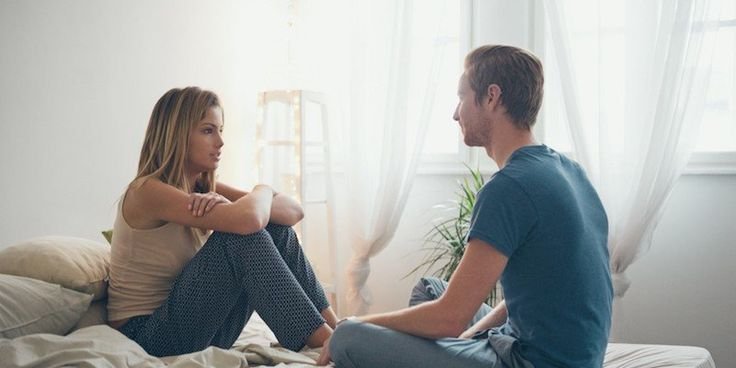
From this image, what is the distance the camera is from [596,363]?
Answer: 1852 millimetres

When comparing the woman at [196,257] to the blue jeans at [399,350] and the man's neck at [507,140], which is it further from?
the man's neck at [507,140]

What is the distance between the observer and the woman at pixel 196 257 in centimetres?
232

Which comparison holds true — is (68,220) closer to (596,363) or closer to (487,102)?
(487,102)

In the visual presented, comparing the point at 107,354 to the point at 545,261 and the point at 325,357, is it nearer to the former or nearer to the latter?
the point at 325,357

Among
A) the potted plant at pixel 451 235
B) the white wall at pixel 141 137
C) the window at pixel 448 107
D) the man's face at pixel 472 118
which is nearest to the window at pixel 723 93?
the white wall at pixel 141 137

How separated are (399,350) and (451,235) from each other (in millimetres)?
2149

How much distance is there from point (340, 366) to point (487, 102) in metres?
0.70

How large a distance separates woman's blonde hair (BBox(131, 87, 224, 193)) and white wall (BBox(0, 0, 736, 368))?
62 cm

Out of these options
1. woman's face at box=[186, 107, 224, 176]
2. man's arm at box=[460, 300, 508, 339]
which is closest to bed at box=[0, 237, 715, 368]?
man's arm at box=[460, 300, 508, 339]

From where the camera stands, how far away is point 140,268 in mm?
2461

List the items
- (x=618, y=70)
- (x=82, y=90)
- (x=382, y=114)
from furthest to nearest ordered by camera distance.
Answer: (x=382, y=114)
(x=618, y=70)
(x=82, y=90)

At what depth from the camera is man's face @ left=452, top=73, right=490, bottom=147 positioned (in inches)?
78.8

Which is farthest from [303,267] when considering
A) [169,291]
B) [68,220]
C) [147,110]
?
[147,110]

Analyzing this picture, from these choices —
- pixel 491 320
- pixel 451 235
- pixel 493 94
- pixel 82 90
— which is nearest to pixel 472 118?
pixel 493 94
